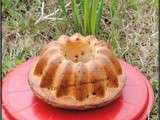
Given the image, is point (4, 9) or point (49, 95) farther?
point (4, 9)

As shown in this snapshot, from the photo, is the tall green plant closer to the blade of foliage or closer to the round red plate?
the blade of foliage

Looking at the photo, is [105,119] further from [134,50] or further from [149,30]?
[149,30]

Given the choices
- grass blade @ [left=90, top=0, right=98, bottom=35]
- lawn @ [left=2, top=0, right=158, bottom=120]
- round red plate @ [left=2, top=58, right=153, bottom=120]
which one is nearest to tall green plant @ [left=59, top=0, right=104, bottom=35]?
grass blade @ [left=90, top=0, right=98, bottom=35]

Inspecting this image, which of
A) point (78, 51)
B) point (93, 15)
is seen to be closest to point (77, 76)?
point (78, 51)

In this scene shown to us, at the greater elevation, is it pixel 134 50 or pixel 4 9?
pixel 4 9

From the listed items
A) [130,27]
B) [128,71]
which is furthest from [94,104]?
[130,27]

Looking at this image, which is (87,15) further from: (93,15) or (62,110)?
(62,110)
